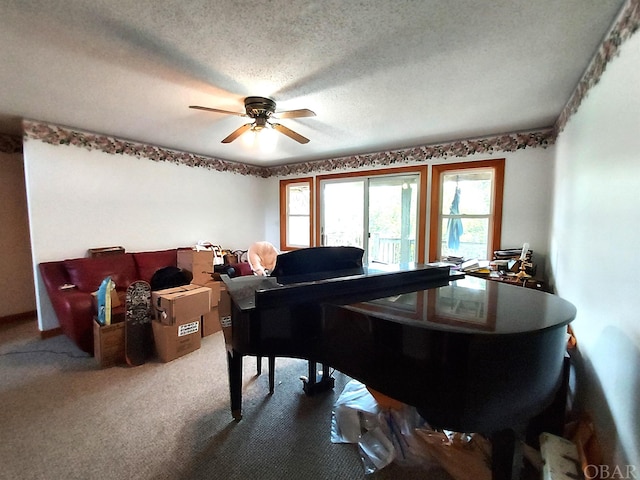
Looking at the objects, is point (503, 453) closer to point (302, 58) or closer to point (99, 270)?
point (302, 58)

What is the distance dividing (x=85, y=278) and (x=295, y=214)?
3368mm

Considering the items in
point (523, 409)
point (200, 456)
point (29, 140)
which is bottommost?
point (200, 456)

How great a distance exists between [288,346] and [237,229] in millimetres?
4027

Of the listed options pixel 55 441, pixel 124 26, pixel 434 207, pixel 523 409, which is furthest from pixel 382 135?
pixel 55 441

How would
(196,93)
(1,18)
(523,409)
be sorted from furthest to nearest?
(196,93) → (1,18) → (523,409)

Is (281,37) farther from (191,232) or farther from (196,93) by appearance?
(191,232)

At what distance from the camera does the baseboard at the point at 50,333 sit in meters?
3.19

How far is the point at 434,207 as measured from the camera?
3.99 meters

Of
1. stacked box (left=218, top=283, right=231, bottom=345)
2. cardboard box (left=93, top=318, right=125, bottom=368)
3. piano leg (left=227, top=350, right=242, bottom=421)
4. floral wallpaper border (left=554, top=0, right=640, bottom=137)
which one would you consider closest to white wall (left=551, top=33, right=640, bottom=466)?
floral wallpaper border (left=554, top=0, right=640, bottom=137)

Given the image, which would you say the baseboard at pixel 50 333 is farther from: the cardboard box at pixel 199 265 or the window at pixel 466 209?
the window at pixel 466 209

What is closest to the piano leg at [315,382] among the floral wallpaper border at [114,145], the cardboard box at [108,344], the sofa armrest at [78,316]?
the cardboard box at [108,344]

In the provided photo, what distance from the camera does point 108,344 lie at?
263 centimetres

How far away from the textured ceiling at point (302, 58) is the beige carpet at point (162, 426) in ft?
7.93

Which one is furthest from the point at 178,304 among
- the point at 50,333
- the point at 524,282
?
the point at 524,282
